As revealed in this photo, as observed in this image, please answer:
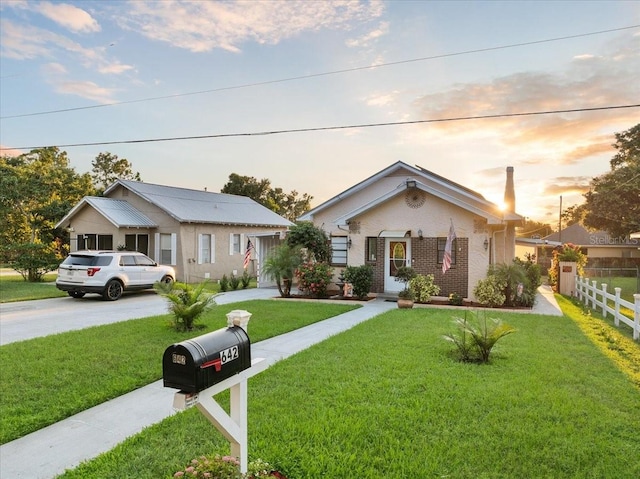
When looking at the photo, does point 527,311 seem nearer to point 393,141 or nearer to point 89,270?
point 393,141

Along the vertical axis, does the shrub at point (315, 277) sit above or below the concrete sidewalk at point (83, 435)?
above

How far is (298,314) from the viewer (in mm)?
11609

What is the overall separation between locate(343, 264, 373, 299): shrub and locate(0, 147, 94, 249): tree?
17797mm

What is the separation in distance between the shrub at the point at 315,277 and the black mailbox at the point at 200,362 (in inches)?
493

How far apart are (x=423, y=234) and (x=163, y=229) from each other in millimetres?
12773

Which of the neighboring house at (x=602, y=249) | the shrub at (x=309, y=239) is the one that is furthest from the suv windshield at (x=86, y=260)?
the neighboring house at (x=602, y=249)

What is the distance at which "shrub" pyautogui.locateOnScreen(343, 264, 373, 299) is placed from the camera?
1478 centimetres

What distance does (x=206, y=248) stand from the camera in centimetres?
2177

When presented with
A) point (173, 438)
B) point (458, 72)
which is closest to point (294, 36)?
point (458, 72)

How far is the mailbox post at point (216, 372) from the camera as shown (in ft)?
7.52

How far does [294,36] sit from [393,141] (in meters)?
5.62

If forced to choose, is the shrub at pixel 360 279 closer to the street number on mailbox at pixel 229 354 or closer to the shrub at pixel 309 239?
the shrub at pixel 309 239

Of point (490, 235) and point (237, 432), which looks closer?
point (237, 432)

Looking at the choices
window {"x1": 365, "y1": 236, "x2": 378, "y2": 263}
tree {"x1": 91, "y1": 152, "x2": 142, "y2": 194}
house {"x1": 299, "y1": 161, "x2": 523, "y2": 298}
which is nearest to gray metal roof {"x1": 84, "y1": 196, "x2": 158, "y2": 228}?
house {"x1": 299, "y1": 161, "x2": 523, "y2": 298}
